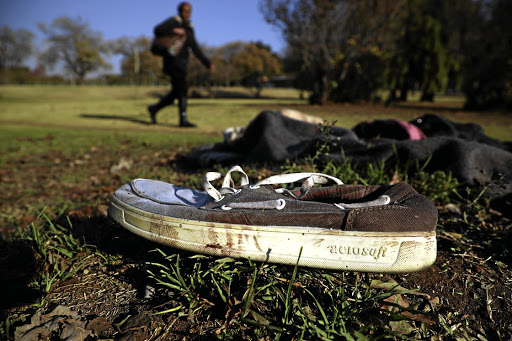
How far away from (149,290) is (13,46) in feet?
256

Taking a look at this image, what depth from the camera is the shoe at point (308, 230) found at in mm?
1307

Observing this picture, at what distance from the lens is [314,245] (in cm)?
133

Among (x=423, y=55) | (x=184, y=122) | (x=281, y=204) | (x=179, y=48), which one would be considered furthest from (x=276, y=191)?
(x=423, y=55)

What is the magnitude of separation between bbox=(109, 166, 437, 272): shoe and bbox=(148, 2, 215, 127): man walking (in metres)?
5.85

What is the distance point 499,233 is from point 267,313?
145cm

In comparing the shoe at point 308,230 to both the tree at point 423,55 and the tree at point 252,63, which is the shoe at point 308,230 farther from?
the tree at point 252,63

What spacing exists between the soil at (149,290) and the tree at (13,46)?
75.6 meters

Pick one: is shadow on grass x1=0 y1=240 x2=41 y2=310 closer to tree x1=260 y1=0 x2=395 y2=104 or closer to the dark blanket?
the dark blanket

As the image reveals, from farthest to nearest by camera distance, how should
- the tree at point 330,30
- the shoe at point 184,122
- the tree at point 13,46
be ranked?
1. the tree at point 13,46
2. the tree at point 330,30
3. the shoe at point 184,122

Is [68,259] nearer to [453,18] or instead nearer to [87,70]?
[453,18]

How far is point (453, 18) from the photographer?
19250 mm

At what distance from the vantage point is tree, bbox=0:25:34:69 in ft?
192

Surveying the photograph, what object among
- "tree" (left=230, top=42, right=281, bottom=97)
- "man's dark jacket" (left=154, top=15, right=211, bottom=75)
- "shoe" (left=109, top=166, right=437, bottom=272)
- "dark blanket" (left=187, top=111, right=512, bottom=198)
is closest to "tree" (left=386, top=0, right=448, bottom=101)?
"man's dark jacket" (left=154, top=15, right=211, bottom=75)

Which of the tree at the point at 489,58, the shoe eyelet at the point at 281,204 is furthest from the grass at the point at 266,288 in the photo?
the tree at the point at 489,58
